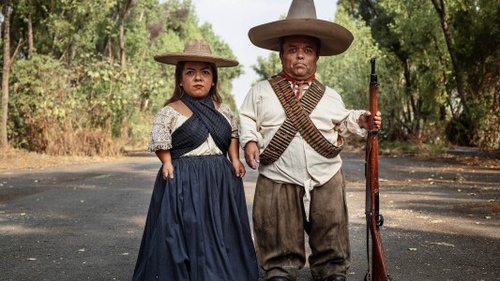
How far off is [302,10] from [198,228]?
1637mm

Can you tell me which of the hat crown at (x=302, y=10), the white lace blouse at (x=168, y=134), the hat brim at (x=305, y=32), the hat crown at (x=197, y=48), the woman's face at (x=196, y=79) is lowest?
the white lace blouse at (x=168, y=134)

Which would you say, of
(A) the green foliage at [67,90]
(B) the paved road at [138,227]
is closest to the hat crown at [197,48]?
(B) the paved road at [138,227]

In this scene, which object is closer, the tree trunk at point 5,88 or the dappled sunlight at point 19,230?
the dappled sunlight at point 19,230

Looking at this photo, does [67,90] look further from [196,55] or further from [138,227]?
[196,55]

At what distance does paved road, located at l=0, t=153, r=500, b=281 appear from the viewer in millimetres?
5262

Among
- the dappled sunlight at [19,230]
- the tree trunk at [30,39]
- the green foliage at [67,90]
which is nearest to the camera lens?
the dappled sunlight at [19,230]

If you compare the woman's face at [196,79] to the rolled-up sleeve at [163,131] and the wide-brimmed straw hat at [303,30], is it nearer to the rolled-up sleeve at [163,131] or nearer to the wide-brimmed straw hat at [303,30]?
the rolled-up sleeve at [163,131]

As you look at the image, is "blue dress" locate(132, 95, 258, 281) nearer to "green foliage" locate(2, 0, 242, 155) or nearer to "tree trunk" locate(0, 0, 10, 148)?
"tree trunk" locate(0, 0, 10, 148)

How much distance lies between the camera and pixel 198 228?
167 inches

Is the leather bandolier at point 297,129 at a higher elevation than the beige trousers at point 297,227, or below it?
higher

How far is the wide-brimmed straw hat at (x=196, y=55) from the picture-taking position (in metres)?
4.34

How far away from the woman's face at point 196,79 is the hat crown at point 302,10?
676mm

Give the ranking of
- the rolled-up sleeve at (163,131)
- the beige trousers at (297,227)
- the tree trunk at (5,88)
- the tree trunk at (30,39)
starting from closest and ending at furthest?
the rolled-up sleeve at (163,131)
the beige trousers at (297,227)
the tree trunk at (5,88)
the tree trunk at (30,39)

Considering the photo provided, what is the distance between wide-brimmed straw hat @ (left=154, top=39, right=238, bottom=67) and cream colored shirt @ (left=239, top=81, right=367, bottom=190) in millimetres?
348
